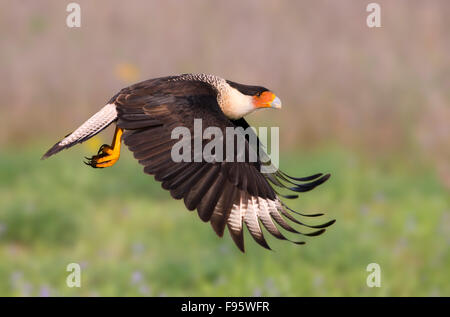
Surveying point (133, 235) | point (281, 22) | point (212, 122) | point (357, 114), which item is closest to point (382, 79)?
point (357, 114)

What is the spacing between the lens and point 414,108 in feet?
26.7

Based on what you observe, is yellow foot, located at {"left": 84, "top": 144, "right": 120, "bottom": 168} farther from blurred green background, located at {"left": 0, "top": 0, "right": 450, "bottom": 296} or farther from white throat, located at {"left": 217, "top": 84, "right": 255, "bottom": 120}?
blurred green background, located at {"left": 0, "top": 0, "right": 450, "bottom": 296}

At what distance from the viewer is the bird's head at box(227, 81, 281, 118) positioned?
153 inches

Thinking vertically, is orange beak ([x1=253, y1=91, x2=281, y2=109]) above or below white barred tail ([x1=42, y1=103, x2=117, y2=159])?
above

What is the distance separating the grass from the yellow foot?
221 centimetres

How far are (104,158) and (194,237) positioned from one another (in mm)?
3315

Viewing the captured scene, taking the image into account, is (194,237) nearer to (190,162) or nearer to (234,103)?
(234,103)

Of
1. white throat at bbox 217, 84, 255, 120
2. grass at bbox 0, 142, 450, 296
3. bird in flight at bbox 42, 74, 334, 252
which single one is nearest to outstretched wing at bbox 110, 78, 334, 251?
bird in flight at bbox 42, 74, 334, 252

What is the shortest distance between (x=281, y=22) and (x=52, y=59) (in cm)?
206

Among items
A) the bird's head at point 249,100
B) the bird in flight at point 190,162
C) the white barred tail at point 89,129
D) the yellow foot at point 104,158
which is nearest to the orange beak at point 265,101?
the bird's head at point 249,100

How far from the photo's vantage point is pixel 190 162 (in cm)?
349

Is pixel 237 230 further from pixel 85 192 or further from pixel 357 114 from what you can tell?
pixel 357 114
